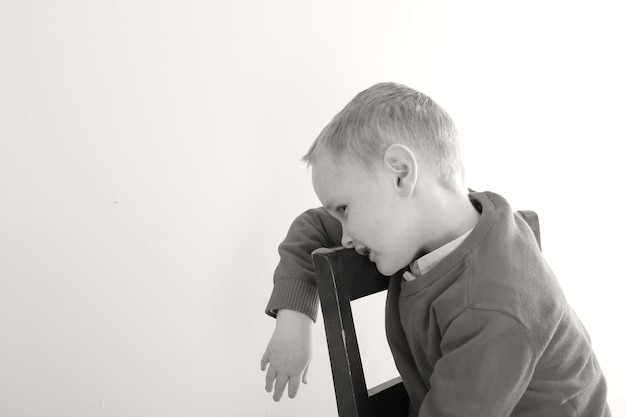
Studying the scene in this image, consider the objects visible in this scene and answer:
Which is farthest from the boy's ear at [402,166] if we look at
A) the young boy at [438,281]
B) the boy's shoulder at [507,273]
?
the boy's shoulder at [507,273]

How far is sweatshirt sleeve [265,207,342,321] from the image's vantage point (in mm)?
913

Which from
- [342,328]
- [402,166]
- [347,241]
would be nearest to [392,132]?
[402,166]

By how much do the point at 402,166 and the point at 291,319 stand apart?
26 centimetres

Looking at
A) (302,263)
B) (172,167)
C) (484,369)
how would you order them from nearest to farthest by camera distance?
(484,369) < (302,263) < (172,167)

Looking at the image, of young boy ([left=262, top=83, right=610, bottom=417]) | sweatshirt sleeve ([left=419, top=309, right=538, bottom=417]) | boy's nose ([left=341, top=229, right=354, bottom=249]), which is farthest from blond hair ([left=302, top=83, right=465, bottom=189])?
sweatshirt sleeve ([left=419, top=309, right=538, bottom=417])

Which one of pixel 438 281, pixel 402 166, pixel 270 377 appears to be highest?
pixel 402 166

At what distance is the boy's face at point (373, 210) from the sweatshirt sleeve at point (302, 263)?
0.09 m

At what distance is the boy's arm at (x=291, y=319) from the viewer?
0.89 metres

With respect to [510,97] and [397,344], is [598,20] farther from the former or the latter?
[397,344]

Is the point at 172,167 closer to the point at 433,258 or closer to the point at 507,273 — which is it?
the point at 433,258

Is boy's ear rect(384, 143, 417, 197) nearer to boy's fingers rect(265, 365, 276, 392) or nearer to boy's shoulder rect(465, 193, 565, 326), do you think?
boy's shoulder rect(465, 193, 565, 326)

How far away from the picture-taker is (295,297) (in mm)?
911

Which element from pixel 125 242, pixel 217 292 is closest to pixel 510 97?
pixel 217 292

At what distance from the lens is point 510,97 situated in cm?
153
